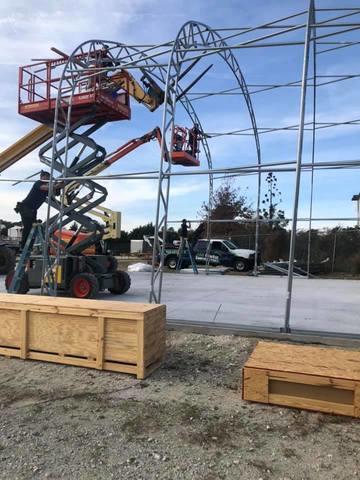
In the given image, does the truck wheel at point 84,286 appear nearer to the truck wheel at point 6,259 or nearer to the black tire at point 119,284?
the black tire at point 119,284

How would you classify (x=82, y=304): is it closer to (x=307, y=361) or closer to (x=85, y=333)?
(x=85, y=333)

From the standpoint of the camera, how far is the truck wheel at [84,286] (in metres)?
9.53

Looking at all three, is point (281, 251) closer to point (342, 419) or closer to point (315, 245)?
point (315, 245)

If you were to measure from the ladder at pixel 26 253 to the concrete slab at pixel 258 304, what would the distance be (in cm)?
197

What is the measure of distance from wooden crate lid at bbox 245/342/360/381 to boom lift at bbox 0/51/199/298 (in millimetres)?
4051

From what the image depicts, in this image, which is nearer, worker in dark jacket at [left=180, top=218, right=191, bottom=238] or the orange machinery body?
the orange machinery body

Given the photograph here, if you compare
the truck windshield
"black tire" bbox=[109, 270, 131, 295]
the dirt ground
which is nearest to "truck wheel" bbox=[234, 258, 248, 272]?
the truck windshield

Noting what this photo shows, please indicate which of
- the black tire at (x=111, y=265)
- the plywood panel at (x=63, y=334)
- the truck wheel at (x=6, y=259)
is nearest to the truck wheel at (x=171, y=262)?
the truck wheel at (x=6, y=259)

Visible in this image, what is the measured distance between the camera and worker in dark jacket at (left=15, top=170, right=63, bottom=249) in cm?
995

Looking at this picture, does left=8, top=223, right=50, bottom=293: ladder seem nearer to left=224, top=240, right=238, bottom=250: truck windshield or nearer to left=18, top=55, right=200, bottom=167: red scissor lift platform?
left=18, top=55, right=200, bottom=167: red scissor lift platform

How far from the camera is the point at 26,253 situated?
9.59 meters

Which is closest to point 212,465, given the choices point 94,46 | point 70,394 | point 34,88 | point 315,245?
point 70,394

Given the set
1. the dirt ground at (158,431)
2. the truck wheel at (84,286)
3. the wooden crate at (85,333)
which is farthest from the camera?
the truck wheel at (84,286)

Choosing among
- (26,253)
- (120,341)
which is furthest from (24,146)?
(120,341)
